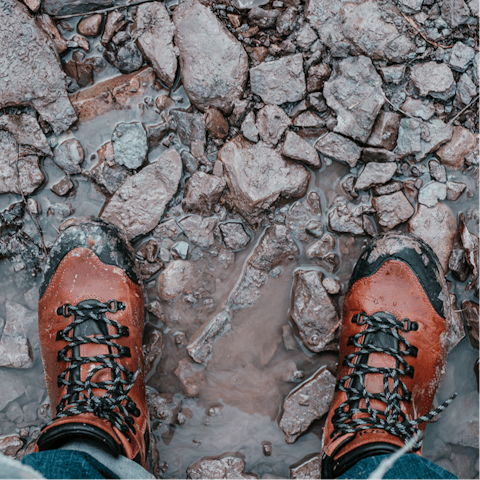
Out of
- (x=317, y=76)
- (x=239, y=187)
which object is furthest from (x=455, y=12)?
(x=239, y=187)

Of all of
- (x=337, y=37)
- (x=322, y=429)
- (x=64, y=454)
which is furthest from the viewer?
(x=322, y=429)

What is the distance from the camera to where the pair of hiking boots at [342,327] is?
230 cm

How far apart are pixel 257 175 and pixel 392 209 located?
0.87m

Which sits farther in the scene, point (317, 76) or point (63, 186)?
point (63, 186)

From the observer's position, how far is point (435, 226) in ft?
8.01

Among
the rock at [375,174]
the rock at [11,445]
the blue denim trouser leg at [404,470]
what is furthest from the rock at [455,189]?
the rock at [11,445]

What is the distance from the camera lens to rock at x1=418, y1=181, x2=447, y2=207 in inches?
95.9

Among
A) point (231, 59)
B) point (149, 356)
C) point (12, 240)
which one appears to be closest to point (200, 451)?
point (149, 356)

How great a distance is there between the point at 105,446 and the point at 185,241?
121cm

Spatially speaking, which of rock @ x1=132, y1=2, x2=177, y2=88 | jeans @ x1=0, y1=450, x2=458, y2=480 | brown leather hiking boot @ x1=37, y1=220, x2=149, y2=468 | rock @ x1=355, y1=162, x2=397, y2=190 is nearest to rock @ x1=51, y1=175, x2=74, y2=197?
brown leather hiking boot @ x1=37, y1=220, x2=149, y2=468

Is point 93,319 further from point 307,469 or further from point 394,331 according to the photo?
point 394,331

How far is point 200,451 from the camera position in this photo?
2.49 m

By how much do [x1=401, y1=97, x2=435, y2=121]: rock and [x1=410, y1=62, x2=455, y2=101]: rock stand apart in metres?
0.05

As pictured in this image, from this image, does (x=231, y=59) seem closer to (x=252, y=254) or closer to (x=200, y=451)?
(x=252, y=254)
